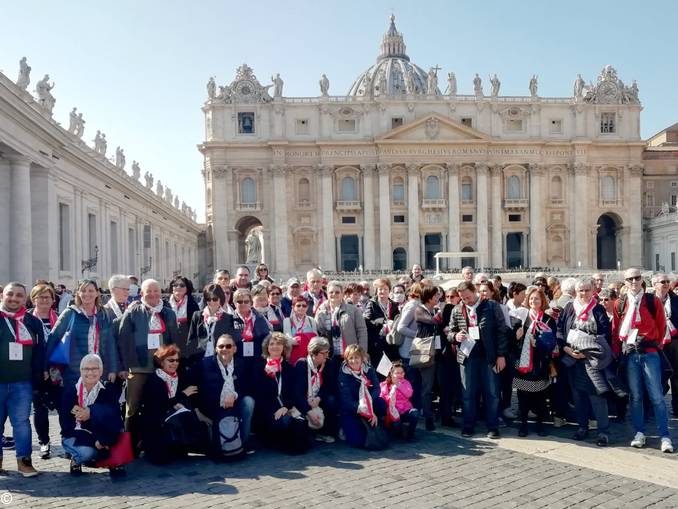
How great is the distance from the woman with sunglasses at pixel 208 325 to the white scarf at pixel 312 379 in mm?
1274

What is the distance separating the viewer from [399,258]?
2254 inches

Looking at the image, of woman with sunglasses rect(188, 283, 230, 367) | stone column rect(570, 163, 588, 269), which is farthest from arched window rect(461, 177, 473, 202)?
woman with sunglasses rect(188, 283, 230, 367)

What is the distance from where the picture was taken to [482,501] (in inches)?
237

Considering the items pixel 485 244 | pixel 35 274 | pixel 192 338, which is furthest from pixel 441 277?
pixel 192 338

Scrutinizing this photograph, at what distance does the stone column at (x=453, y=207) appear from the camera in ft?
183

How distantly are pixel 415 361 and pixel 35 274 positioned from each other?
17.1 meters

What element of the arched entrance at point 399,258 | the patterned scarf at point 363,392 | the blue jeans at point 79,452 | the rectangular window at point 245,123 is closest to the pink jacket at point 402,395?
the patterned scarf at point 363,392

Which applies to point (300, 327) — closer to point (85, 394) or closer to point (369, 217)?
point (85, 394)

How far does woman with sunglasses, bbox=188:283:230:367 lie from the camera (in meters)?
8.21

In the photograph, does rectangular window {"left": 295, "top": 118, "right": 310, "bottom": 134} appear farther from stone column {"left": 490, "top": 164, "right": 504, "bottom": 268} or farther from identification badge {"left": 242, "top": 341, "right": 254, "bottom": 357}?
identification badge {"left": 242, "top": 341, "right": 254, "bottom": 357}

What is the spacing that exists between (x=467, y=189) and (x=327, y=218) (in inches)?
540

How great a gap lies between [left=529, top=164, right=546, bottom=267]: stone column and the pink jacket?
51.0m

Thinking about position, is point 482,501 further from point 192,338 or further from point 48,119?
point 48,119

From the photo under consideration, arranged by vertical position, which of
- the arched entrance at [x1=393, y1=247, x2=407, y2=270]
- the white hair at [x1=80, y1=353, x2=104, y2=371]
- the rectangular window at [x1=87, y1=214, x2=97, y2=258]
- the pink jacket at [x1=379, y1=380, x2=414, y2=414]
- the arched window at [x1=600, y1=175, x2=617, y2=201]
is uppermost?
the arched window at [x1=600, y1=175, x2=617, y2=201]
